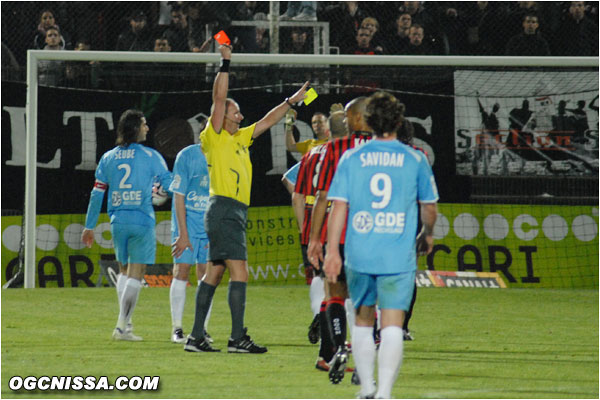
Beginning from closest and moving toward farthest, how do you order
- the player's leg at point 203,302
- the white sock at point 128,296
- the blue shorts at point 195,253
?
1. the player's leg at point 203,302
2. the white sock at point 128,296
3. the blue shorts at point 195,253

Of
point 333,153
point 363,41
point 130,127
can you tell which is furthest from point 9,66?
point 333,153

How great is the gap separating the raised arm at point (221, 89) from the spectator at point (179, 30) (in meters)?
8.64

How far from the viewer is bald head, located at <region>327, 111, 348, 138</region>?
26.0 ft

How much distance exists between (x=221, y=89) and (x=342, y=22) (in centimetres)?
922

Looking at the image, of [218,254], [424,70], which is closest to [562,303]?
[424,70]

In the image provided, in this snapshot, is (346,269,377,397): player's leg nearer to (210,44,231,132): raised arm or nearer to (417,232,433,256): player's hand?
(417,232,433,256): player's hand

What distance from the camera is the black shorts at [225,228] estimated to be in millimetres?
8531

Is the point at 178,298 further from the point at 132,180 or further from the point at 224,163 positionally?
the point at 224,163

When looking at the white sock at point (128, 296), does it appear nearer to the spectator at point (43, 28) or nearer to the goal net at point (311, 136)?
the goal net at point (311, 136)

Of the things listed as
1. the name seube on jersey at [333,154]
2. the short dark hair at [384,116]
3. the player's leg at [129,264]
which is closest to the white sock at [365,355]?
the name seube on jersey at [333,154]

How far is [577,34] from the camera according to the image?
17453 mm

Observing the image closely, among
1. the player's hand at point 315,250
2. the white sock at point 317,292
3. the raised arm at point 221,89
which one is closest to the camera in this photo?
the player's hand at point 315,250

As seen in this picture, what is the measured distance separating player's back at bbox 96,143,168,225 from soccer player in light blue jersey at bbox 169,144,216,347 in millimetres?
258

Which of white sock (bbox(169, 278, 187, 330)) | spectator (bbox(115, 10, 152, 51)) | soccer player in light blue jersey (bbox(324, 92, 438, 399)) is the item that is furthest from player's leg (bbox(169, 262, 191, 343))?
spectator (bbox(115, 10, 152, 51))
